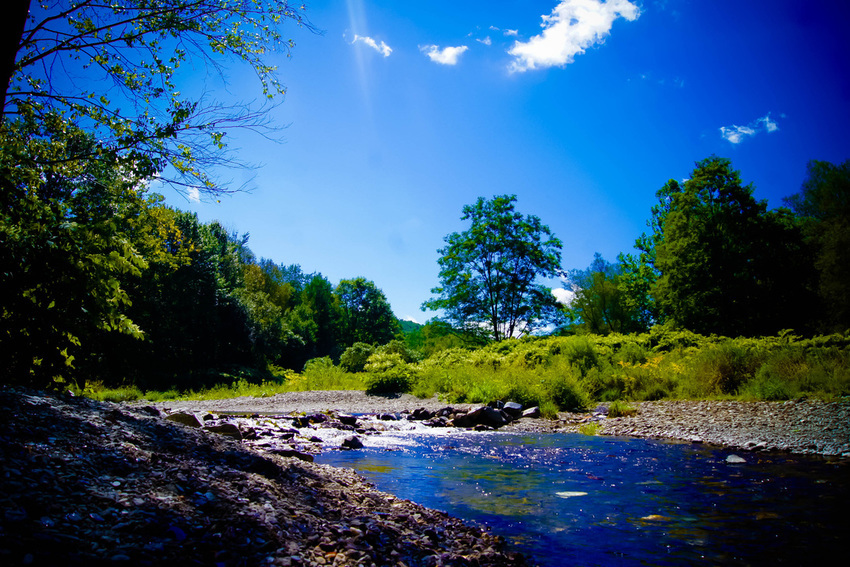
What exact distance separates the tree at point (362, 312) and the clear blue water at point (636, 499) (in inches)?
1803

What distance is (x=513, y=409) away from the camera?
1193 cm

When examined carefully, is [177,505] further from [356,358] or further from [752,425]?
[356,358]

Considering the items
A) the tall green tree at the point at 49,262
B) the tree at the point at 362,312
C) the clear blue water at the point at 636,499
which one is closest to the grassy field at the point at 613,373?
the tall green tree at the point at 49,262

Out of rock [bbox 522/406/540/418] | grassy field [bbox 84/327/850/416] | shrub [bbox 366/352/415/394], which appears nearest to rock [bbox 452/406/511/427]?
rock [bbox 522/406/540/418]

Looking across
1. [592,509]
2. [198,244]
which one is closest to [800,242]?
[592,509]

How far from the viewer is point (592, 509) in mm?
4223

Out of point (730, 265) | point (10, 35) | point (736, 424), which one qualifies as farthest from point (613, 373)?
point (10, 35)

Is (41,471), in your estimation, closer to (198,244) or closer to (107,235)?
(107,235)

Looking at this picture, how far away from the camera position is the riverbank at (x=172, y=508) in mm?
1976

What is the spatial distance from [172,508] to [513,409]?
34.8ft

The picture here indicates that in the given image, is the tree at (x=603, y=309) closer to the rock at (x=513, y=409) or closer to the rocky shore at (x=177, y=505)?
the rock at (x=513, y=409)

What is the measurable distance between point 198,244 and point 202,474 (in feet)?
76.9

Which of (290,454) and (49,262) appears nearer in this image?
(49,262)

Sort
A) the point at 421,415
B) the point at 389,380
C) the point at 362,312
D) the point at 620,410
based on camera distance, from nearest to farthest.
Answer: the point at 620,410, the point at 421,415, the point at 389,380, the point at 362,312
